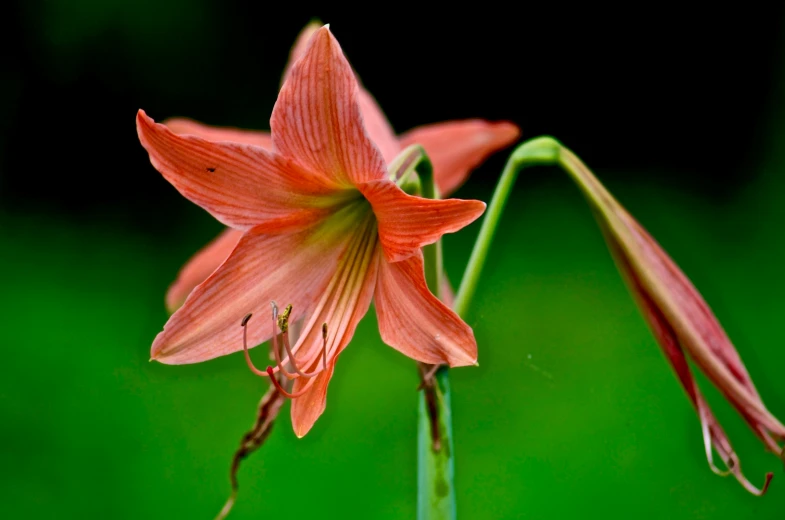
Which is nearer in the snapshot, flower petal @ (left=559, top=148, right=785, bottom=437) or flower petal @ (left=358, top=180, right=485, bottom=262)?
flower petal @ (left=358, top=180, right=485, bottom=262)

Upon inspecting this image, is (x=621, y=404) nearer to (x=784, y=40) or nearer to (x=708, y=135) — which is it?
(x=708, y=135)

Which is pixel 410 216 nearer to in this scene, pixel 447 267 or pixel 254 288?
pixel 254 288

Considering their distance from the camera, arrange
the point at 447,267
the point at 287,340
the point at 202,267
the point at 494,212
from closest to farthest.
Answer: the point at 287,340
the point at 494,212
the point at 202,267
the point at 447,267

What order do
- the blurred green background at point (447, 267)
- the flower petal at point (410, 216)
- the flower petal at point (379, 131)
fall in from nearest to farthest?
the flower petal at point (410, 216)
the flower petal at point (379, 131)
the blurred green background at point (447, 267)

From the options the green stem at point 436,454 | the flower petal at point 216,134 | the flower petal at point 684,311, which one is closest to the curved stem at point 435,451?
the green stem at point 436,454

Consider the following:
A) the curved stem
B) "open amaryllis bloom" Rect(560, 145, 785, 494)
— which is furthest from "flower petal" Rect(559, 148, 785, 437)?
the curved stem

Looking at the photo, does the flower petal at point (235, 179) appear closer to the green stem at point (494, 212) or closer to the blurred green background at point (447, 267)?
the green stem at point (494, 212)

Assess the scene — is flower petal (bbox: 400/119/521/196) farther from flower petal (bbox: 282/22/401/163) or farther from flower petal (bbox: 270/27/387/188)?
flower petal (bbox: 270/27/387/188)

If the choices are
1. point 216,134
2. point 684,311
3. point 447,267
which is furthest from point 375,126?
point 447,267
